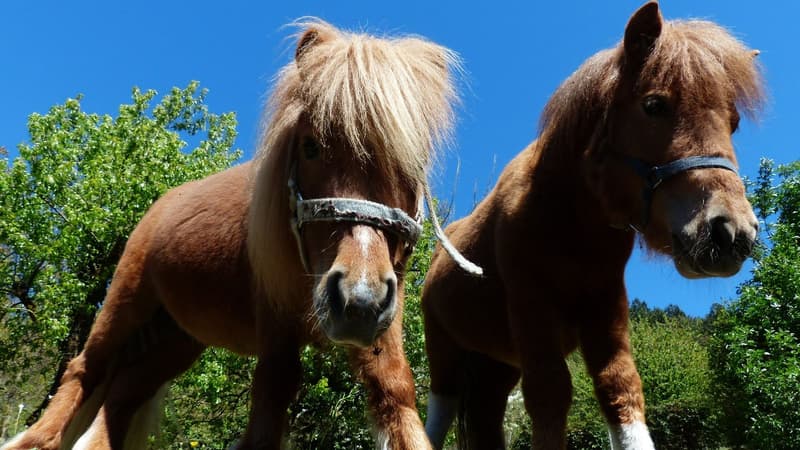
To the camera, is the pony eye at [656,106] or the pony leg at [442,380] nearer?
the pony eye at [656,106]

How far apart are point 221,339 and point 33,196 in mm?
11703

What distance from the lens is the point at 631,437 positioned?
2.56 m

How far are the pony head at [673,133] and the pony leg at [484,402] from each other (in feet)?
5.82

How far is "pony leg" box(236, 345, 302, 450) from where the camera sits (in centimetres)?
217

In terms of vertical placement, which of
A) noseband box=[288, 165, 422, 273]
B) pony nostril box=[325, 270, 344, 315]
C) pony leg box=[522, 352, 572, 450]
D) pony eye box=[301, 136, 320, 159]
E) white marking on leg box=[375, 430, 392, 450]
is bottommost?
white marking on leg box=[375, 430, 392, 450]

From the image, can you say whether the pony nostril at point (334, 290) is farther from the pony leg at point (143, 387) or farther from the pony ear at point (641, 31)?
the pony leg at point (143, 387)

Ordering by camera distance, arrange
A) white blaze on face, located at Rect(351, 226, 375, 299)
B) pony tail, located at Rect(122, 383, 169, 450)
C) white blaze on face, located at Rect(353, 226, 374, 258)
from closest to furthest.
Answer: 1. white blaze on face, located at Rect(351, 226, 375, 299)
2. white blaze on face, located at Rect(353, 226, 374, 258)
3. pony tail, located at Rect(122, 383, 169, 450)

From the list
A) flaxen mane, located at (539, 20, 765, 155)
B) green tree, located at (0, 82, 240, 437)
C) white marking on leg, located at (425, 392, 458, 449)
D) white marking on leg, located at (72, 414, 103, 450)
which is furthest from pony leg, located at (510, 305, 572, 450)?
green tree, located at (0, 82, 240, 437)

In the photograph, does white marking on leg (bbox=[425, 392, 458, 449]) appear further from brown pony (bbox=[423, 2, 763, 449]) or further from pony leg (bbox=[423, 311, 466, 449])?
brown pony (bbox=[423, 2, 763, 449])

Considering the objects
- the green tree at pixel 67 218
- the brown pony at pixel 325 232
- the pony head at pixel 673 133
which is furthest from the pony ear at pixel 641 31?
the green tree at pixel 67 218

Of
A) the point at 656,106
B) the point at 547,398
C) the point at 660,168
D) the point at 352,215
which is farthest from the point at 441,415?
the point at 352,215

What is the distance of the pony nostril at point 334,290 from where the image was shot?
66.1 inches

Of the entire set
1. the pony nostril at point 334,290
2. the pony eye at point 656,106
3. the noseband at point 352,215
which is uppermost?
the pony eye at point 656,106

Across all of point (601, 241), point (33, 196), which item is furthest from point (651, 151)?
point (33, 196)
